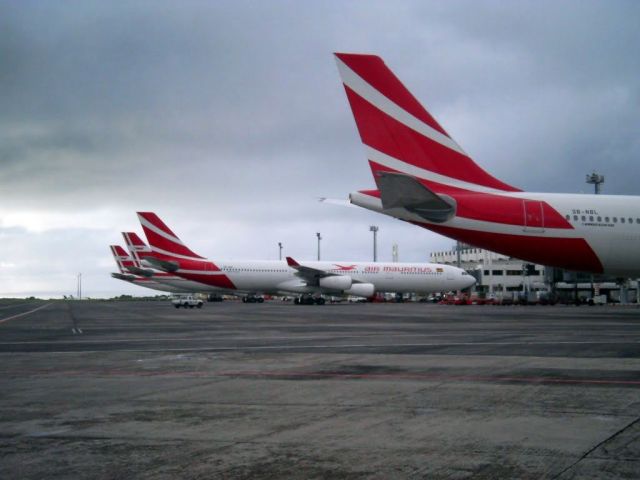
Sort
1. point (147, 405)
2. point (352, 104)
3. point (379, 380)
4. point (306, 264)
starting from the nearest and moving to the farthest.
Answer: point (147, 405) → point (379, 380) → point (352, 104) → point (306, 264)

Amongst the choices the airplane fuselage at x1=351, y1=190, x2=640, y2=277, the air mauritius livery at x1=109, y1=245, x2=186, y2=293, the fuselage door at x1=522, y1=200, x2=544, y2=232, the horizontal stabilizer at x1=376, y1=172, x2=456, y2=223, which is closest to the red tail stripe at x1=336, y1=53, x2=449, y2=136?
the horizontal stabilizer at x1=376, y1=172, x2=456, y2=223

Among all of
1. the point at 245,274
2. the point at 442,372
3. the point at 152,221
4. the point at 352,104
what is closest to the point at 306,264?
the point at 245,274

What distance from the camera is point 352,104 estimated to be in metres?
24.4

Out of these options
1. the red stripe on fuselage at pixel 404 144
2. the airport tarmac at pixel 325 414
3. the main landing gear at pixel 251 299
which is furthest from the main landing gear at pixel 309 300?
the airport tarmac at pixel 325 414

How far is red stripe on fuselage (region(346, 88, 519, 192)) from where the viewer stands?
24.4 meters

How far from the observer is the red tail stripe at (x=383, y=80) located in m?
24.0

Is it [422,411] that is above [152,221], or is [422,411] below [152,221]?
below

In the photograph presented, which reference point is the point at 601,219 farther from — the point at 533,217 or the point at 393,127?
the point at 393,127

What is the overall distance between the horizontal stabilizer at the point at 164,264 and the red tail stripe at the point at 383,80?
126ft

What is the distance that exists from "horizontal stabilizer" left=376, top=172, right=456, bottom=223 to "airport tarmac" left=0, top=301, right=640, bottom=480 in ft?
31.9

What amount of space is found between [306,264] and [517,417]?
57085 millimetres

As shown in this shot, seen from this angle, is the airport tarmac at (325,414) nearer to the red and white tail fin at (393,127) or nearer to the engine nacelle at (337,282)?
the red and white tail fin at (393,127)

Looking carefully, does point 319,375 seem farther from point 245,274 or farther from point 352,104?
point 245,274

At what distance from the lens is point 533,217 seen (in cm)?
2572
